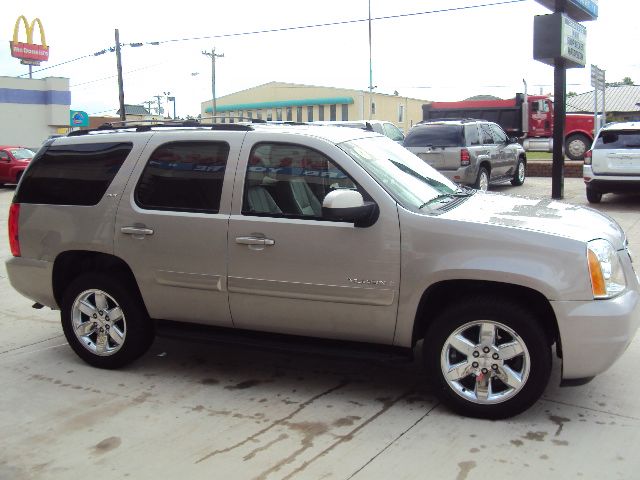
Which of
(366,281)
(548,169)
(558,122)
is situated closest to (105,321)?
(366,281)

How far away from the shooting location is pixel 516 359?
13.3ft

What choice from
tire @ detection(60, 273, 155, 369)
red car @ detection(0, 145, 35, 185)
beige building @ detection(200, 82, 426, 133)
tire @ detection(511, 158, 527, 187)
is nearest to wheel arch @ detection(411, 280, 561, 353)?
tire @ detection(60, 273, 155, 369)

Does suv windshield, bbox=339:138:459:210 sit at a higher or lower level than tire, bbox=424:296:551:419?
higher

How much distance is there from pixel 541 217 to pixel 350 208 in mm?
1233

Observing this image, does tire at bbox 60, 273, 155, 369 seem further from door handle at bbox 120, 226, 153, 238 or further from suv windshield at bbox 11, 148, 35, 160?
suv windshield at bbox 11, 148, 35, 160

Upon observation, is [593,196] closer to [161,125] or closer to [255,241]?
[161,125]

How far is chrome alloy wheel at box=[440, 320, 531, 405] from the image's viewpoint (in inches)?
158

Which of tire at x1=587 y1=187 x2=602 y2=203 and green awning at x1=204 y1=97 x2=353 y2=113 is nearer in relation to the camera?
tire at x1=587 y1=187 x2=602 y2=203

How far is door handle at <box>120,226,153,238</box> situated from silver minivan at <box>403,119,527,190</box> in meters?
10.2

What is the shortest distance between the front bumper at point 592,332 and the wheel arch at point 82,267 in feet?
9.74

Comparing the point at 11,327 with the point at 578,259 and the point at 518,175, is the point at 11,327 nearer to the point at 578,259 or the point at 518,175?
the point at 578,259

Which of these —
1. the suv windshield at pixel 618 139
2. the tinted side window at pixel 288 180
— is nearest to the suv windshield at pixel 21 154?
the suv windshield at pixel 618 139

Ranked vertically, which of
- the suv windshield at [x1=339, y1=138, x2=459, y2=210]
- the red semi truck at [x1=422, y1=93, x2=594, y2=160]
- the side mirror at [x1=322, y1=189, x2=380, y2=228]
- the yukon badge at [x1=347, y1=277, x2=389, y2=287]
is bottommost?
the yukon badge at [x1=347, y1=277, x2=389, y2=287]

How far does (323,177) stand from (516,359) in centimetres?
166
